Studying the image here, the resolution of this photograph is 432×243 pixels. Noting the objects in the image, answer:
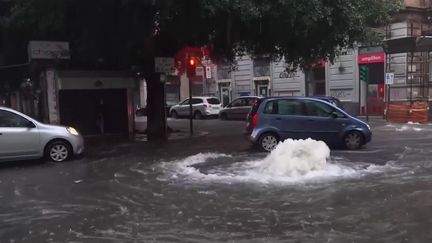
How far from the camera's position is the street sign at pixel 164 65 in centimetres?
1875

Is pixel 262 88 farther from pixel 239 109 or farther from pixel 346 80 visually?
pixel 239 109

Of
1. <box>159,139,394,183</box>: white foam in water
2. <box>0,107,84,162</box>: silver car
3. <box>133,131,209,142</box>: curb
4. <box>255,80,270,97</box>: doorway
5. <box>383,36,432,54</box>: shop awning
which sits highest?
<box>383,36,432,54</box>: shop awning

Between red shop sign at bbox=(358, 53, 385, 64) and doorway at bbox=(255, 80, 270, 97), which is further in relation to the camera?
doorway at bbox=(255, 80, 270, 97)

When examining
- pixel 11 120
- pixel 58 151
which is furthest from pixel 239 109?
pixel 11 120

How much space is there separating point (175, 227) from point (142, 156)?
7372mm

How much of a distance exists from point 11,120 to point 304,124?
7.34 meters

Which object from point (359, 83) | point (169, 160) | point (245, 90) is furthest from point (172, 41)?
point (245, 90)

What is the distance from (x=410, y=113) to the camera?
81.7 feet

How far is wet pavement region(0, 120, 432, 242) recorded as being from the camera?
625 centimetres

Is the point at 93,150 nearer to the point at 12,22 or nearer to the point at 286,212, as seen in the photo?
the point at 12,22

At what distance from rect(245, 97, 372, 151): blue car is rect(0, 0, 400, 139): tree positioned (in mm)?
2234

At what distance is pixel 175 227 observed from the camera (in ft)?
21.5

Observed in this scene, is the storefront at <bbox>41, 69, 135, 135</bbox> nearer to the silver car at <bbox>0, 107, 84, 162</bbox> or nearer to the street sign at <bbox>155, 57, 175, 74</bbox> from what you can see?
the street sign at <bbox>155, 57, 175, 74</bbox>

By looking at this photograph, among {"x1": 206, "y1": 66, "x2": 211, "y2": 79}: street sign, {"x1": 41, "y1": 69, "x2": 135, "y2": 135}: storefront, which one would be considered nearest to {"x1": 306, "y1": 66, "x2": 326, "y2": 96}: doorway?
{"x1": 206, "y1": 66, "x2": 211, "y2": 79}: street sign
